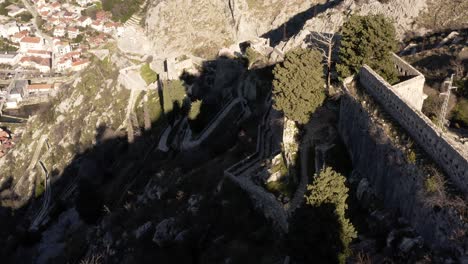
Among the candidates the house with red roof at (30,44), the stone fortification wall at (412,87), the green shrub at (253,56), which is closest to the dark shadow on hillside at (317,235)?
the stone fortification wall at (412,87)

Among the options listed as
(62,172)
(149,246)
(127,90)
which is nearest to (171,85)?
(127,90)

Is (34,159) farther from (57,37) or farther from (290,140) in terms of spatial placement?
(290,140)

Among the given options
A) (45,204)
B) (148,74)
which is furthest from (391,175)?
(45,204)

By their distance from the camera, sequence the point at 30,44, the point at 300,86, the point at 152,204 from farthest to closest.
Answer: the point at 30,44 < the point at 152,204 < the point at 300,86

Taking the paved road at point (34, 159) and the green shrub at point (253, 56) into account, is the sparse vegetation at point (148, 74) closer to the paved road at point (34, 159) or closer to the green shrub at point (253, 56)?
the paved road at point (34, 159)

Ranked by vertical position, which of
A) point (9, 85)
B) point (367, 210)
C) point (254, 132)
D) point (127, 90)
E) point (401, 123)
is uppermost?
point (401, 123)

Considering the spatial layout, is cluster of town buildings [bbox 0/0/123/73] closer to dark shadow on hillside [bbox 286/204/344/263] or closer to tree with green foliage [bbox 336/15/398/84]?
tree with green foliage [bbox 336/15/398/84]

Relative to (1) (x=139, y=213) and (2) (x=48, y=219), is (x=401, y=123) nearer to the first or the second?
(1) (x=139, y=213)
